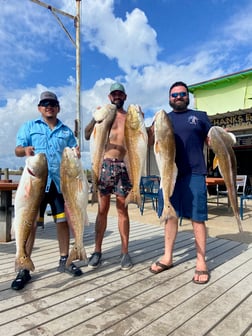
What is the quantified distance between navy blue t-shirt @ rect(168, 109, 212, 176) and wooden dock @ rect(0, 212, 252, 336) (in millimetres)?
1188

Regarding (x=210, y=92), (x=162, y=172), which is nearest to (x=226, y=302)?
(x=162, y=172)

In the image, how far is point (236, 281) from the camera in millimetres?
3023

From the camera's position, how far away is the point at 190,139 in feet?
10.5

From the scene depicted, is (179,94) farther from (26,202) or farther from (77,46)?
(77,46)

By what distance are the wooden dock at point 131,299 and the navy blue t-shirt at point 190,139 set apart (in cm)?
119

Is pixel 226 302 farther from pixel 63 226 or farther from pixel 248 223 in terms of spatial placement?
pixel 248 223

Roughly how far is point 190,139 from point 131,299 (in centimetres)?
172

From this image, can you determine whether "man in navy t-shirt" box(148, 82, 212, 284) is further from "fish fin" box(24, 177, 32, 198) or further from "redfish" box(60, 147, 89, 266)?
"fish fin" box(24, 177, 32, 198)

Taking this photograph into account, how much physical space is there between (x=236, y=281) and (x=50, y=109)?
2640mm

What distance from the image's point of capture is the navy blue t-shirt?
3.19m

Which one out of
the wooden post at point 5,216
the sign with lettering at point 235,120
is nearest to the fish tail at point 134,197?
the wooden post at point 5,216

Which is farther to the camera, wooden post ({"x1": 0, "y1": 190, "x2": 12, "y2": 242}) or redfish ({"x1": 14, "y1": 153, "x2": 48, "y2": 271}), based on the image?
wooden post ({"x1": 0, "y1": 190, "x2": 12, "y2": 242})

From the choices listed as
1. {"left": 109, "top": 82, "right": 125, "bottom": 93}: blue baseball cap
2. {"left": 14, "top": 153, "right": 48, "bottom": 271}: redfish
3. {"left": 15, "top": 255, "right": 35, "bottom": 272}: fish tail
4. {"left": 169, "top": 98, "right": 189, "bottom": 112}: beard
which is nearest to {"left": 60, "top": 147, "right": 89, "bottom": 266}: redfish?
{"left": 14, "top": 153, "right": 48, "bottom": 271}: redfish

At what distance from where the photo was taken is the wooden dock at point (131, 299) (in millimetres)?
2115
